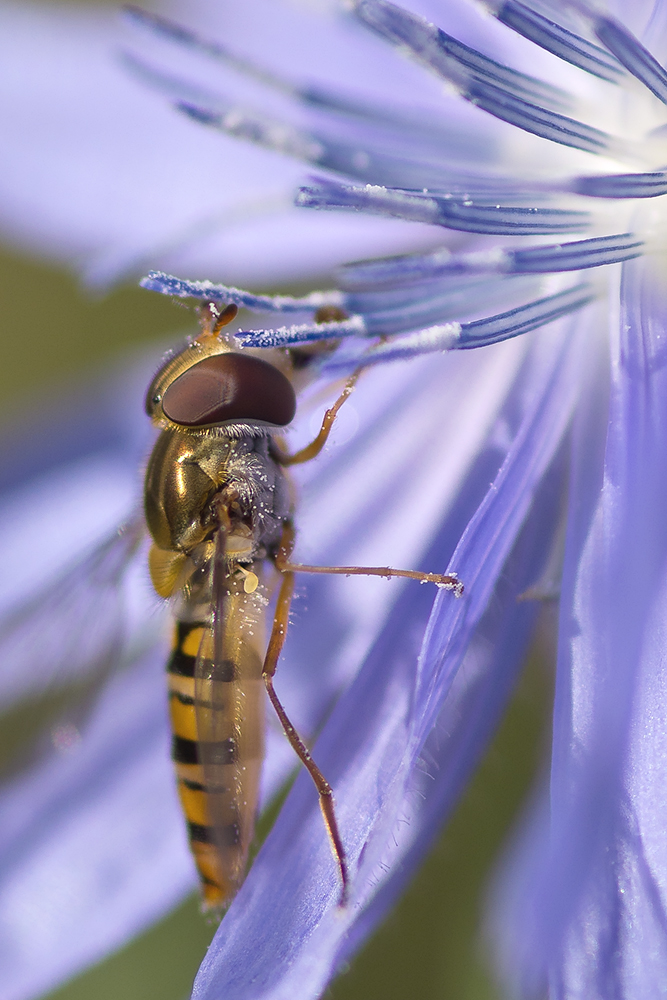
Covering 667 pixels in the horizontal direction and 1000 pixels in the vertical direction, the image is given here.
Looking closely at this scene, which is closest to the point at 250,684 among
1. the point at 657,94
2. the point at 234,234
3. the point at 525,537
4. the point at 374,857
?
the point at 374,857

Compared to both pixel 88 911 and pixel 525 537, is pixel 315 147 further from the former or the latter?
pixel 88 911

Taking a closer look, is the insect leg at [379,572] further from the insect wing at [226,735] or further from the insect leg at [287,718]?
the insect wing at [226,735]

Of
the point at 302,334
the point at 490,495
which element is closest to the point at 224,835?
the point at 490,495

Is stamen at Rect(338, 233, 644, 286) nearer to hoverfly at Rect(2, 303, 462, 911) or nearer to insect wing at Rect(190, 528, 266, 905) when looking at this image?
hoverfly at Rect(2, 303, 462, 911)

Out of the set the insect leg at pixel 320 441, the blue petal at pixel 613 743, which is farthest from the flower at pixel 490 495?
the insect leg at pixel 320 441

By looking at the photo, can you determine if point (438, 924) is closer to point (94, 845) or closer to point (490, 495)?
point (94, 845)

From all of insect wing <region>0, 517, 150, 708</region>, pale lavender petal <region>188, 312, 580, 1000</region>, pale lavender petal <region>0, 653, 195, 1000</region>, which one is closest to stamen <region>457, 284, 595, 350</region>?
pale lavender petal <region>188, 312, 580, 1000</region>
